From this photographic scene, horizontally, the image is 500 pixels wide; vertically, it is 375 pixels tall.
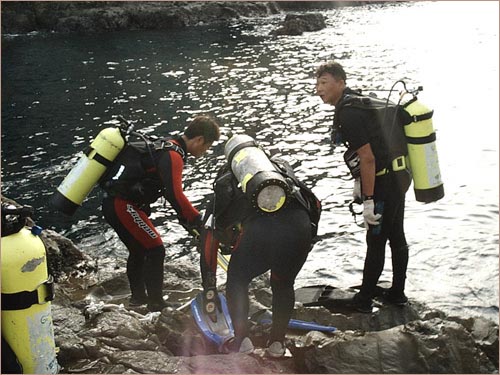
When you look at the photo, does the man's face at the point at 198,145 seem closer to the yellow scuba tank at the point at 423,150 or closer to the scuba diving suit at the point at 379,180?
the scuba diving suit at the point at 379,180

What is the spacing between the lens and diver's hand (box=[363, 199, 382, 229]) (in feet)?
20.2

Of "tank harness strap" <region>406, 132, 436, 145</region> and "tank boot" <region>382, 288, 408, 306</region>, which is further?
"tank boot" <region>382, 288, 408, 306</region>

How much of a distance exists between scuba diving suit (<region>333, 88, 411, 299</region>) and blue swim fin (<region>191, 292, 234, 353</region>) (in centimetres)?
186

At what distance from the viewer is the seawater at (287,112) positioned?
29.7ft

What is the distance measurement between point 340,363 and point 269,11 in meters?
52.5

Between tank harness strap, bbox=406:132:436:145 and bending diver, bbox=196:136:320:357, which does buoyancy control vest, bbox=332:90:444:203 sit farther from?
bending diver, bbox=196:136:320:357

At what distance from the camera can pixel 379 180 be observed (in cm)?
635

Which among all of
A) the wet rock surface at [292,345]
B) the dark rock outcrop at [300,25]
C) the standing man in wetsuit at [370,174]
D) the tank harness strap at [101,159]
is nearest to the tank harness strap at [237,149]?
the standing man in wetsuit at [370,174]

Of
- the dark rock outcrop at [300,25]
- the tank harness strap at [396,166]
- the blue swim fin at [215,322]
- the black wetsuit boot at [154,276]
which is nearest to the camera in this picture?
the blue swim fin at [215,322]

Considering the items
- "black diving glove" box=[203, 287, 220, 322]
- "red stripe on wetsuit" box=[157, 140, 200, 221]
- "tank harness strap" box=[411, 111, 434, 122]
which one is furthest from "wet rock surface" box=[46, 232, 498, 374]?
"tank harness strap" box=[411, 111, 434, 122]

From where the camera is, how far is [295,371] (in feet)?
17.9

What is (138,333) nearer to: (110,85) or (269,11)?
(110,85)

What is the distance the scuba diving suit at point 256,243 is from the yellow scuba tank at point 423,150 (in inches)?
74.7

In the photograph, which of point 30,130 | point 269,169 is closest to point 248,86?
point 30,130
